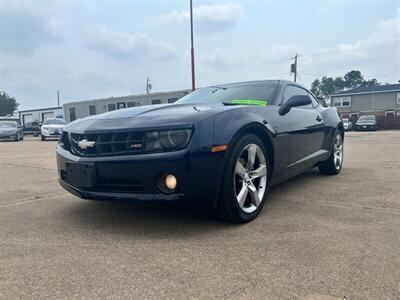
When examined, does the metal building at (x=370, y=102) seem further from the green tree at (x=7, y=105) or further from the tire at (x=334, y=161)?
the green tree at (x=7, y=105)

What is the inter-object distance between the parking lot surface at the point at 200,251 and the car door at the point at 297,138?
1.27 ft

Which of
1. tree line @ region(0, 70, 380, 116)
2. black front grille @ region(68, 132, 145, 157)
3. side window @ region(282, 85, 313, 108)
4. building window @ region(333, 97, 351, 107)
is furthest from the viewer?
tree line @ region(0, 70, 380, 116)

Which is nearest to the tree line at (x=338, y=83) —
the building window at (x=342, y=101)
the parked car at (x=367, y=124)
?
the building window at (x=342, y=101)

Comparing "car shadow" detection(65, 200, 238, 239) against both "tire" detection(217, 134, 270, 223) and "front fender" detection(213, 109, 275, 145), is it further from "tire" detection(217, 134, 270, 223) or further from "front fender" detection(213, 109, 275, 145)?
"front fender" detection(213, 109, 275, 145)

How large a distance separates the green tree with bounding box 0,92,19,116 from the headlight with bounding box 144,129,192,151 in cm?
9209

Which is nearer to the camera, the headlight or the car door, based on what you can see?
the headlight

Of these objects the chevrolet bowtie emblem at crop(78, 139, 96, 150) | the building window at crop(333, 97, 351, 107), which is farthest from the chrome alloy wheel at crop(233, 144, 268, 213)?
the building window at crop(333, 97, 351, 107)

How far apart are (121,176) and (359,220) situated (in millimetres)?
1978

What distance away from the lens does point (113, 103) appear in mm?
37156

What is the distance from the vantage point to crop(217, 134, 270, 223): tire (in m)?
2.80

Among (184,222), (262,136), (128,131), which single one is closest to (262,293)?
(184,222)

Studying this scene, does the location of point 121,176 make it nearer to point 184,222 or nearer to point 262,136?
point 184,222

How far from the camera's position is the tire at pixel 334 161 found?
524 cm

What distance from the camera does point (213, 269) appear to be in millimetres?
2143
